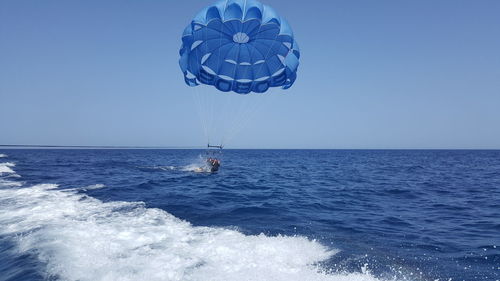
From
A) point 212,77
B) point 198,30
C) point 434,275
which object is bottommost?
point 434,275

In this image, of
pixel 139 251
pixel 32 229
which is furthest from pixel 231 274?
pixel 32 229

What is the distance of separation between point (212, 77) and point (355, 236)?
37.1 ft

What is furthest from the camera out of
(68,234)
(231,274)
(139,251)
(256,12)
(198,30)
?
(198,30)

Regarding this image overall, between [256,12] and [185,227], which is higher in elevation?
[256,12]

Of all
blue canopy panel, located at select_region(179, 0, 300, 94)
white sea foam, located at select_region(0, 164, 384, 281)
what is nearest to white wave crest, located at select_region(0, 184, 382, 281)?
white sea foam, located at select_region(0, 164, 384, 281)

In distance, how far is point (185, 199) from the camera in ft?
55.4

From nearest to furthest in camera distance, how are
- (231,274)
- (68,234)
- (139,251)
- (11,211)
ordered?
1. (231,274)
2. (139,251)
3. (68,234)
4. (11,211)

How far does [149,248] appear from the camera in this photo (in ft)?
29.9

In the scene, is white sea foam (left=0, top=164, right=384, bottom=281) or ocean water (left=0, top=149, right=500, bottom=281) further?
ocean water (left=0, top=149, right=500, bottom=281)

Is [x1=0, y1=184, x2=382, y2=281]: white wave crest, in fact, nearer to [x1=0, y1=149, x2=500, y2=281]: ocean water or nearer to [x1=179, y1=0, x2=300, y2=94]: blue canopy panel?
[x1=0, y1=149, x2=500, y2=281]: ocean water

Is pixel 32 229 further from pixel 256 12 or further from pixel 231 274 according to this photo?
pixel 256 12

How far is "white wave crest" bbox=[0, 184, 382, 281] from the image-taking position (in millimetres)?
7414

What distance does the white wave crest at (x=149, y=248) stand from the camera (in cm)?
741

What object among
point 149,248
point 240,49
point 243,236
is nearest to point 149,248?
point 149,248
